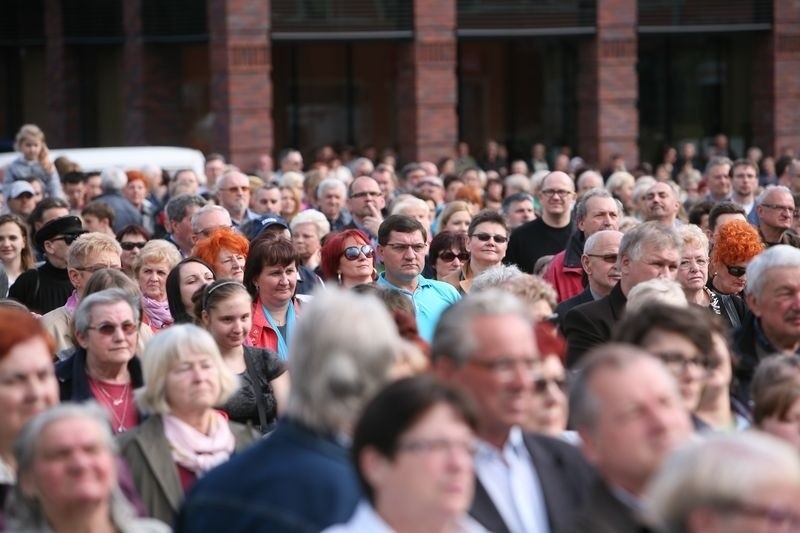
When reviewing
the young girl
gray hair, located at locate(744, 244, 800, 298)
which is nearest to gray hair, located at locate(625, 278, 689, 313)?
gray hair, located at locate(744, 244, 800, 298)

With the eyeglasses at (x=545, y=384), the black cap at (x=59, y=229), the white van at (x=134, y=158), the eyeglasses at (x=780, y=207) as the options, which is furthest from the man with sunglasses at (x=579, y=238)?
the white van at (x=134, y=158)

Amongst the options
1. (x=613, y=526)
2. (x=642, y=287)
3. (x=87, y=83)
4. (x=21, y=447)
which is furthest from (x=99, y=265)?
(x=87, y=83)

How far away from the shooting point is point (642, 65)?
3512 cm

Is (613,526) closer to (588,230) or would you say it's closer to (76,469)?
(76,469)

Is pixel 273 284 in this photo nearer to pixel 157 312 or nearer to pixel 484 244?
pixel 157 312

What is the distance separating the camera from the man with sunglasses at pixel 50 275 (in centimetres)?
1243

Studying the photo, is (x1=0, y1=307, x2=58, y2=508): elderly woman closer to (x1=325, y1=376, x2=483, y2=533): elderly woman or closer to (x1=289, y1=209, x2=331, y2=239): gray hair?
(x1=325, y1=376, x2=483, y2=533): elderly woman

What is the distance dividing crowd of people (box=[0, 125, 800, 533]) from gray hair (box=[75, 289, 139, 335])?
0.04ft

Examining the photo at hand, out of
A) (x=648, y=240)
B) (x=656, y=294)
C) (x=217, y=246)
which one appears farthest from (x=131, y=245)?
(x=656, y=294)

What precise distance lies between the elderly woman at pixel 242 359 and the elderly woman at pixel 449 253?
10.9 ft

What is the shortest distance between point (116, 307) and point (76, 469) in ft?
10.3

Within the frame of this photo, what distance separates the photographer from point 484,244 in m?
12.3

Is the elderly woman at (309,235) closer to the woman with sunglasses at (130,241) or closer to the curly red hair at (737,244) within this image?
the woman with sunglasses at (130,241)

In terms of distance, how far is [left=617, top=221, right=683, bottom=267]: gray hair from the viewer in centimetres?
950
